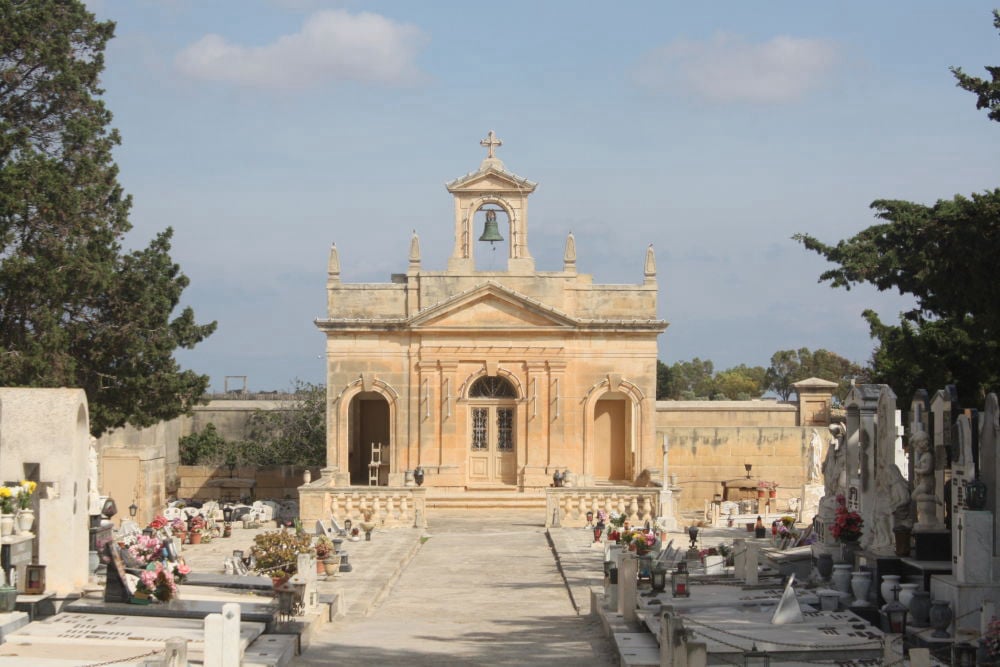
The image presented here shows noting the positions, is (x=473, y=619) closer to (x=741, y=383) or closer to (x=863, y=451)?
(x=863, y=451)

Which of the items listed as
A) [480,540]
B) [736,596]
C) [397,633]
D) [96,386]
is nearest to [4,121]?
[96,386]

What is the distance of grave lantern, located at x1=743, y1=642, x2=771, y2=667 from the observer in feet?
46.3

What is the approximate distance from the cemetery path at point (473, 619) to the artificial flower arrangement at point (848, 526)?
339cm

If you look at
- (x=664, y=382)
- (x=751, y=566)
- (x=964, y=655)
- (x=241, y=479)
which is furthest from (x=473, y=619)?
(x=664, y=382)

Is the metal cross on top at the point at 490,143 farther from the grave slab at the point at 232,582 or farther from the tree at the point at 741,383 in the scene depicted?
the tree at the point at 741,383

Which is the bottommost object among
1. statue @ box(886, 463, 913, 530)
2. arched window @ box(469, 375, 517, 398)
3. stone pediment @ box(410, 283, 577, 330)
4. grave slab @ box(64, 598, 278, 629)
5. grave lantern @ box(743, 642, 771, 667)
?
grave lantern @ box(743, 642, 771, 667)

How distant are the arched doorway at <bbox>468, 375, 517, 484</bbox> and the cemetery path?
7.22 m

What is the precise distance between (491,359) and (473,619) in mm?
17858

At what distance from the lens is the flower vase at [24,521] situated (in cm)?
1714

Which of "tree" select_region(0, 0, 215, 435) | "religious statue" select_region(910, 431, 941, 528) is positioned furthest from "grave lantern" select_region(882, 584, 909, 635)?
"tree" select_region(0, 0, 215, 435)

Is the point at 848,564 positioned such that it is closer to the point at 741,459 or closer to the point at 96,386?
the point at 96,386

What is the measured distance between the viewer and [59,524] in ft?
57.6

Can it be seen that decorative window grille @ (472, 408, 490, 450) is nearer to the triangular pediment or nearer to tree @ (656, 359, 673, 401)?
the triangular pediment

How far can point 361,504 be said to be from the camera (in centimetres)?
3444
